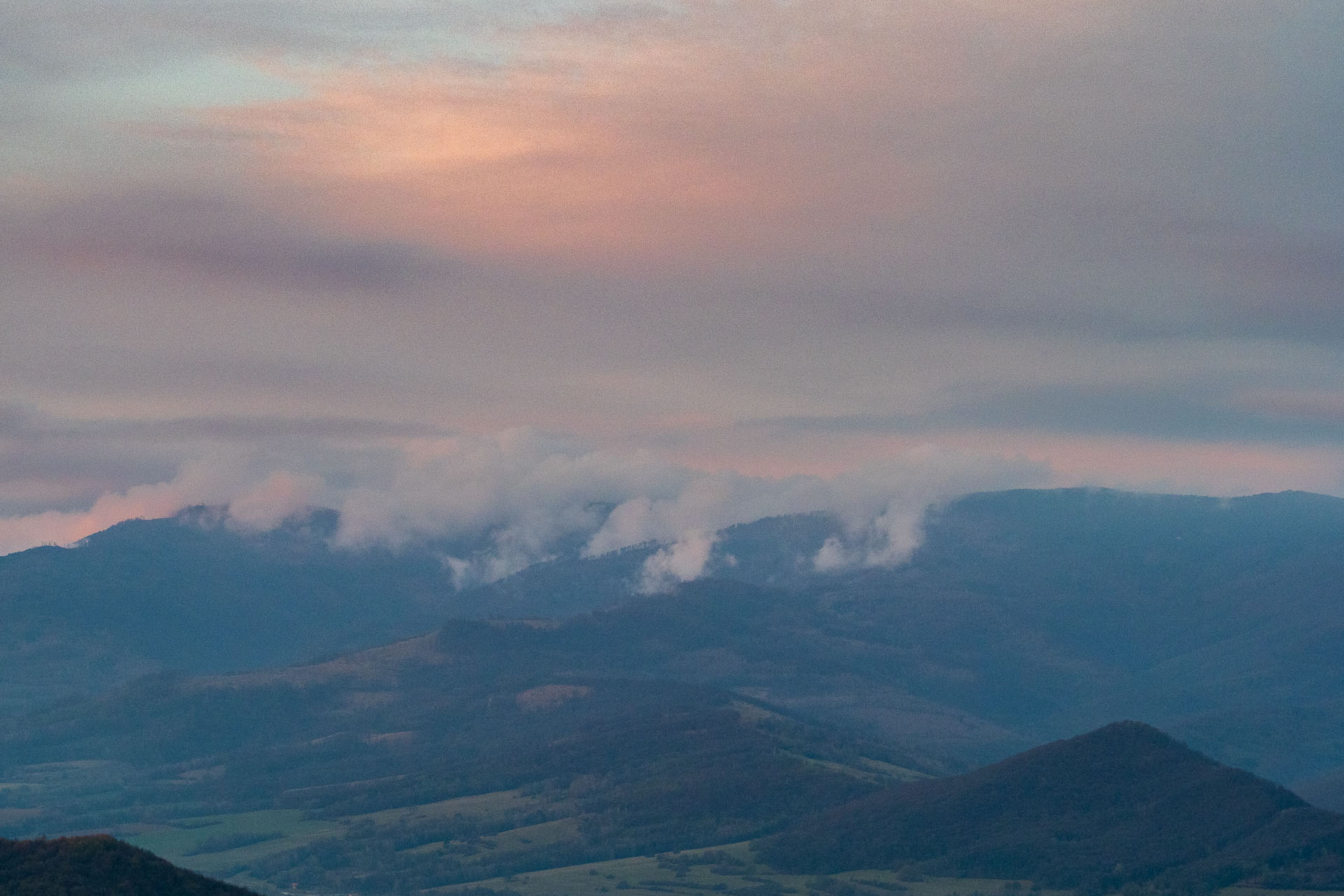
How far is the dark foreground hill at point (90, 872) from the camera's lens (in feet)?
521

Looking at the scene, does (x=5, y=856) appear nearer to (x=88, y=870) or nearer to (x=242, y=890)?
(x=88, y=870)

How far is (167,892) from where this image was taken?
532ft

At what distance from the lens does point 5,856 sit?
6452 inches

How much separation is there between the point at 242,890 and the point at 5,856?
23.7m

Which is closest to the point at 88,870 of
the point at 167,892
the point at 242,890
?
the point at 167,892

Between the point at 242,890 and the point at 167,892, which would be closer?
the point at 167,892

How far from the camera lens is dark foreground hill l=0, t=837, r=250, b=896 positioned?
15888cm

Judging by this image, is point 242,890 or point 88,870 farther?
point 242,890

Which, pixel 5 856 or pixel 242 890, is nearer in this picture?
pixel 5 856

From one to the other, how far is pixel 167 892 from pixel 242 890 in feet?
50.5

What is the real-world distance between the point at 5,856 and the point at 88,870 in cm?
850

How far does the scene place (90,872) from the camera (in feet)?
531

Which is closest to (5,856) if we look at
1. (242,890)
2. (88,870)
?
(88,870)

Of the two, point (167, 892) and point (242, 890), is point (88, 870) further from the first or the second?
point (242, 890)
